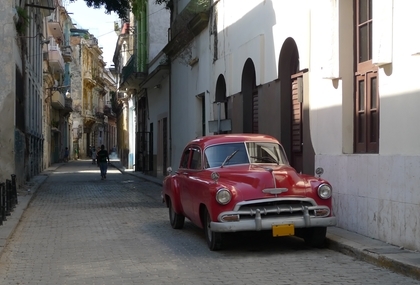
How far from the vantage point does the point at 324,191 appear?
9.40m

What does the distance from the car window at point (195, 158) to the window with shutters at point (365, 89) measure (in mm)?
2587

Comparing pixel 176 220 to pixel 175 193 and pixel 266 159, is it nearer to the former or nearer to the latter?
pixel 175 193

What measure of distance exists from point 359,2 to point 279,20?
380 cm

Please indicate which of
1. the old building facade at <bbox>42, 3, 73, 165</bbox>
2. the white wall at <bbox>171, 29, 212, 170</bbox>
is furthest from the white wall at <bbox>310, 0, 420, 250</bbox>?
the old building facade at <bbox>42, 3, 73, 165</bbox>

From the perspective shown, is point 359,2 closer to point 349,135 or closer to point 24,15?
point 349,135

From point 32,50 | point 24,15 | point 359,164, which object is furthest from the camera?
point 32,50

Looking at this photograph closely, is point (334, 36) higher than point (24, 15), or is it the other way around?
point (24, 15)

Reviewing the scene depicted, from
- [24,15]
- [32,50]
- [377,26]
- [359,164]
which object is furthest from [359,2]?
[32,50]

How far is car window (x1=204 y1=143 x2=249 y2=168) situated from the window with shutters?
192cm

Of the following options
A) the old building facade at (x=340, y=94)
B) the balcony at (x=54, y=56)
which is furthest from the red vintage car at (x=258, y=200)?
the balcony at (x=54, y=56)

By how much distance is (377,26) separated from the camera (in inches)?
375

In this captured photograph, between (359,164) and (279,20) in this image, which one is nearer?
(359,164)

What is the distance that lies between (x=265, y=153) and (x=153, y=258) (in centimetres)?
268

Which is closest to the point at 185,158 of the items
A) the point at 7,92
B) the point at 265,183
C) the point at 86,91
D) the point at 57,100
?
the point at 265,183
